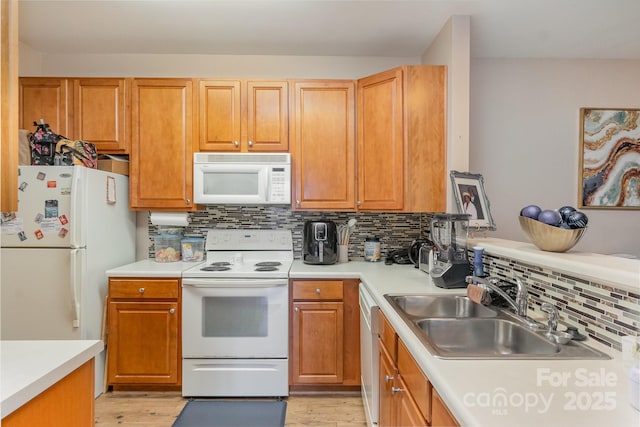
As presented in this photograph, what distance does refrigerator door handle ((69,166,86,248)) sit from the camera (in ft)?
6.53

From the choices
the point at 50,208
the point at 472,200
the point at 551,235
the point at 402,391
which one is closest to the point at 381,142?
the point at 472,200

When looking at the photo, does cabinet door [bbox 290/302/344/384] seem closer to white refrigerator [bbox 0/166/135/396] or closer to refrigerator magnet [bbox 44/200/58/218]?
white refrigerator [bbox 0/166/135/396]

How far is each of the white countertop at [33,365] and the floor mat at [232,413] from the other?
1255mm

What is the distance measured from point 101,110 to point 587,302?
3.08 m

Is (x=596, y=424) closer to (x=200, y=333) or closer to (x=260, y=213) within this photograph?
(x=200, y=333)

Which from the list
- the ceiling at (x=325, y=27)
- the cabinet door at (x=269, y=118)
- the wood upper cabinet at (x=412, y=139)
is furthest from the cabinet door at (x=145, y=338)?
the ceiling at (x=325, y=27)

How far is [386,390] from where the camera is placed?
1386 mm

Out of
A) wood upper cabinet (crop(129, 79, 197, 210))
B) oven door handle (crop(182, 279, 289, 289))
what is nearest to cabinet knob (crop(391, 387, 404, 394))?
oven door handle (crop(182, 279, 289, 289))

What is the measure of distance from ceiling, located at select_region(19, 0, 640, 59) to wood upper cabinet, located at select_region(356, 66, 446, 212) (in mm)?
361

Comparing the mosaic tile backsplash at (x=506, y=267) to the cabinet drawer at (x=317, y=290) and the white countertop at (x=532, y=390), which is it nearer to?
the white countertop at (x=532, y=390)

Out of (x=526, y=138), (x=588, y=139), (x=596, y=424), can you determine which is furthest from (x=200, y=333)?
(x=588, y=139)

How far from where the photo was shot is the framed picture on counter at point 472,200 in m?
2.00

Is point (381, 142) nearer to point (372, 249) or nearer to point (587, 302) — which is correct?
point (372, 249)

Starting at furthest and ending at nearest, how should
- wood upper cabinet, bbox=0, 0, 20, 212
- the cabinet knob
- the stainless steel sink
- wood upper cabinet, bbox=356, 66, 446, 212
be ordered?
wood upper cabinet, bbox=356, 66, 446, 212 → the stainless steel sink → the cabinet knob → wood upper cabinet, bbox=0, 0, 20, 212
